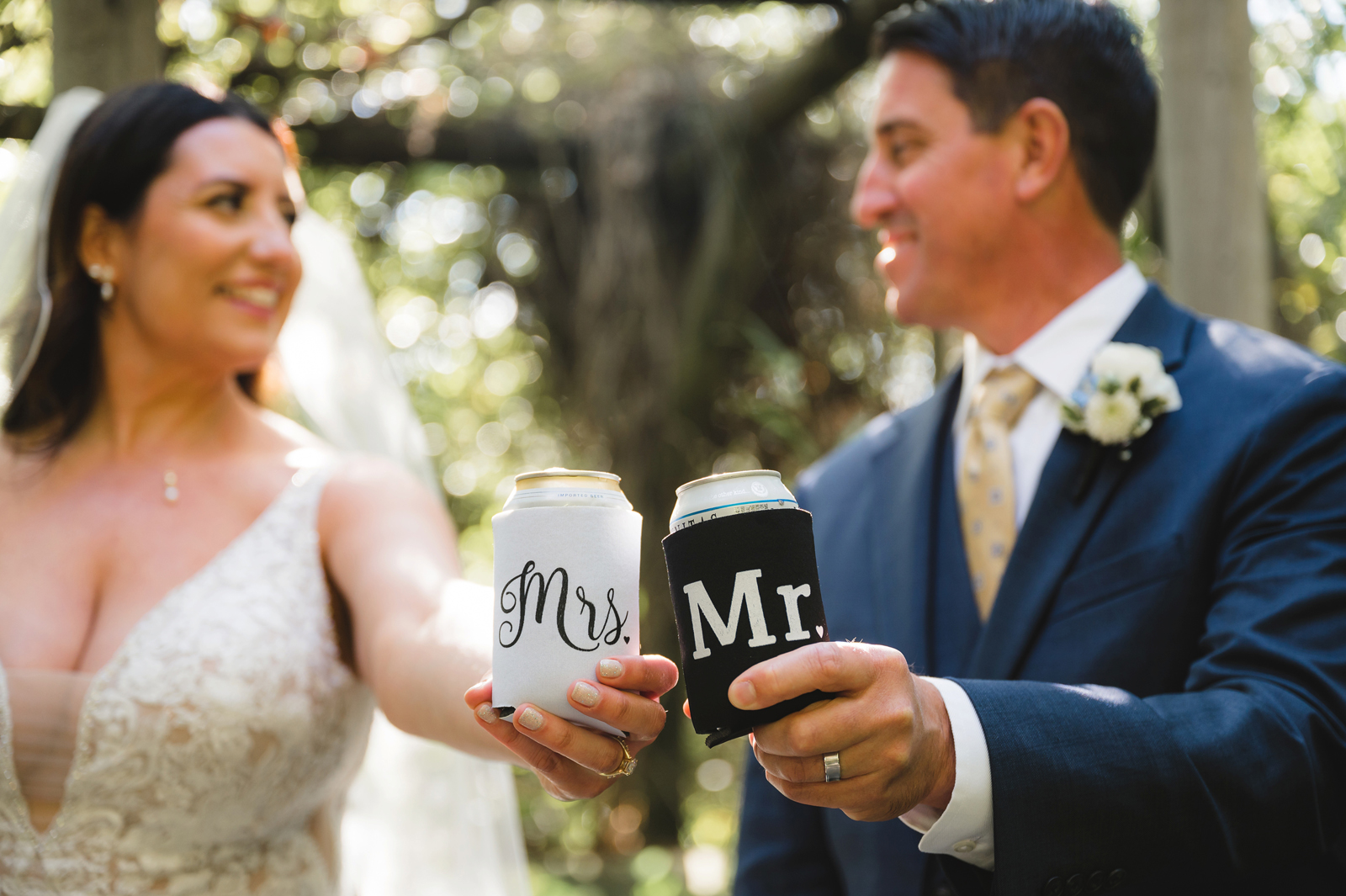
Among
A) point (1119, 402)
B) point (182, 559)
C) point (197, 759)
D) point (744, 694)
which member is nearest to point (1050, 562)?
point (1119, 402)

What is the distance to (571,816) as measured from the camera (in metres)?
6.86

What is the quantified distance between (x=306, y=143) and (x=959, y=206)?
3286 mm

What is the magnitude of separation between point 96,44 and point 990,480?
2.76 m

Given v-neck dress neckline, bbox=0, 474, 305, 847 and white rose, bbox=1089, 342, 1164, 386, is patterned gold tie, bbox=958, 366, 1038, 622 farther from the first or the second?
v-neck dress neckline, bbox=0, 474, 305, 847

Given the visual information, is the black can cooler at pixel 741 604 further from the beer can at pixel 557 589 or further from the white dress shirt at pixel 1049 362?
the white dress shirt at pixel 1049 362

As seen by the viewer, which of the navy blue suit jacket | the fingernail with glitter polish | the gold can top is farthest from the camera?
the navy blue suit jacket

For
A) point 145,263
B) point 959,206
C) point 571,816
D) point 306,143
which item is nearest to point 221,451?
point 145,263

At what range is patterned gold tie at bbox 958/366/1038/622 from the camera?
6.91 feet

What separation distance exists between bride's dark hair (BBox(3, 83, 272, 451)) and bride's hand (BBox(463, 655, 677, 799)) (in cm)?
180

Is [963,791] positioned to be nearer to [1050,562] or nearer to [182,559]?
[1050,562]

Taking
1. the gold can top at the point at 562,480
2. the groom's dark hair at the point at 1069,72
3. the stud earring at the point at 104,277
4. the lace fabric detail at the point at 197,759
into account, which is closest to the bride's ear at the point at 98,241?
the stud earring at the point at 104,277

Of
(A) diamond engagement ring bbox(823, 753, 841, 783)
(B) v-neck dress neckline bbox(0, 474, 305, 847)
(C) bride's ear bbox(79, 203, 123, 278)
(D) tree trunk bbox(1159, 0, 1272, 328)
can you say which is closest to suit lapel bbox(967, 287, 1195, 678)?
(A) diamond engagement ring bbox(823, 753, 841, 783)

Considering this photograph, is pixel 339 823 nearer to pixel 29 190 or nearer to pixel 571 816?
pixel 29 190

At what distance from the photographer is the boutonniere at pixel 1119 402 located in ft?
6.37
